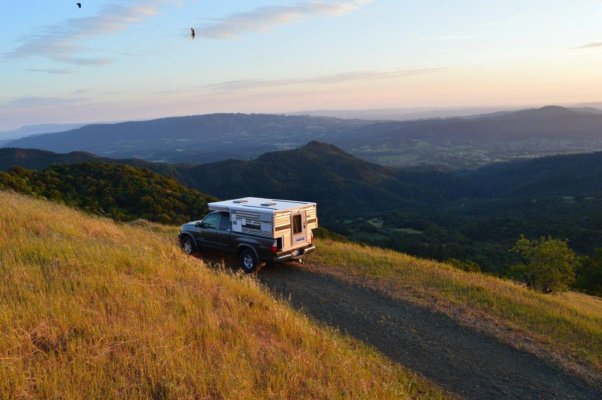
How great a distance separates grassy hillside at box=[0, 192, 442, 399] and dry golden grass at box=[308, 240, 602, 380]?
3.83 metres

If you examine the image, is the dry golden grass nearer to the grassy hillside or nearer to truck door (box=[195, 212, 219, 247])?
truck door (box=[195, 212, 219, 247])

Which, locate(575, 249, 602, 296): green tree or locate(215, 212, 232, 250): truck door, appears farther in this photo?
locate(575, 249, 602, 296): green tree

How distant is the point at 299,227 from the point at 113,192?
2644 cm

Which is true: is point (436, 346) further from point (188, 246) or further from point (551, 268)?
point (551, 268)

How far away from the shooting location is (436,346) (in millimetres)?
8609

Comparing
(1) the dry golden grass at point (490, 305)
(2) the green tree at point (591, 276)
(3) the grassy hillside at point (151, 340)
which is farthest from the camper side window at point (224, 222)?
(2) the green tree at point (591, 276)

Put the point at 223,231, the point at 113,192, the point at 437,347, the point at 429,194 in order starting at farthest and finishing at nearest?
the point at 429,194 < the point at 113,192 < the point at 223,231 < the point at 437,347

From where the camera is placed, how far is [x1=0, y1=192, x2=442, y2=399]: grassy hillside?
428 cm

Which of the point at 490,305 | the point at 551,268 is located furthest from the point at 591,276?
the point at 490,305

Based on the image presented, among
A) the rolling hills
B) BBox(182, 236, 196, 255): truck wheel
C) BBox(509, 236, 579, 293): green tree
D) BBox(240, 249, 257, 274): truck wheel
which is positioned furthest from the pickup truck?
the rolling hills

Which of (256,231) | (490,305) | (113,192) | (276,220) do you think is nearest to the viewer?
(490,305)

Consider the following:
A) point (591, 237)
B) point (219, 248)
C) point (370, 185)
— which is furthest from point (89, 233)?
point (370, 185)

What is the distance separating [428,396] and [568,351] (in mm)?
4608

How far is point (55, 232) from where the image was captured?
10523mm
